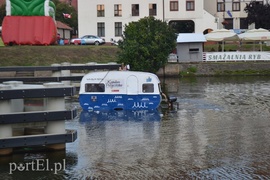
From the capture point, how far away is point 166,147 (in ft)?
66.3

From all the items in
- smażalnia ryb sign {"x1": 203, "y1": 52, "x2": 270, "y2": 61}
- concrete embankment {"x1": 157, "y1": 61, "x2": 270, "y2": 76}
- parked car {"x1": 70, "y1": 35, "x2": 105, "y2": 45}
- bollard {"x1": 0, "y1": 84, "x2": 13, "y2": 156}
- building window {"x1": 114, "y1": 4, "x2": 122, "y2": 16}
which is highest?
building window {"x1": 114, "y1": 4, "x2": 122, "y2": 16}

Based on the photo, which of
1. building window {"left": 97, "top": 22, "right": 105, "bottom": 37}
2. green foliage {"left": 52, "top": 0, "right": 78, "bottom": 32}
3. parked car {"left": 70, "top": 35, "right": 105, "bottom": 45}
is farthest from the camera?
green foliage {"left": 52, "top": 0, "right": 78, "bottom": 32}

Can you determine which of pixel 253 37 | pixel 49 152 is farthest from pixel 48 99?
pixel 253 37

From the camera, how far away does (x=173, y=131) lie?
23.7m

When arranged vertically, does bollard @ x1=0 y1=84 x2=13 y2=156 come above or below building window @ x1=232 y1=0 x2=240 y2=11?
below

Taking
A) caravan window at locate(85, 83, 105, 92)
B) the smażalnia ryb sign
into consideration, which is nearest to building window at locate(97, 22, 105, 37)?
the smażalnia ryb sign

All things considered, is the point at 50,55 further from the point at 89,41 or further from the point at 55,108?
the point at 55,108

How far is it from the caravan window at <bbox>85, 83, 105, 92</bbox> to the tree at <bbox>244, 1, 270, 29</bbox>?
55.2m

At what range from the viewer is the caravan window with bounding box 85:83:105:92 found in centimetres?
2922

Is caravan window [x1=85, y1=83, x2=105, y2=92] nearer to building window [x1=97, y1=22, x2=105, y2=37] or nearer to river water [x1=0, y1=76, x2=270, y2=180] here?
river water [x1=0, y1=76, x2=270, y2=180]

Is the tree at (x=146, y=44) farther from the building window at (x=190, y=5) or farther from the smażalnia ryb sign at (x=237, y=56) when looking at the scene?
the building window at (x=190, y=5)

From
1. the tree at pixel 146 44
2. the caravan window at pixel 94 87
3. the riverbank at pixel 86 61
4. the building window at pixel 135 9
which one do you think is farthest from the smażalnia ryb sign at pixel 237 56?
the caravan window at pixel 94 87

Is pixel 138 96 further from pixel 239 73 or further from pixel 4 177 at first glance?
pixel 239 73

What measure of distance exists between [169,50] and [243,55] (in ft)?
37.2
